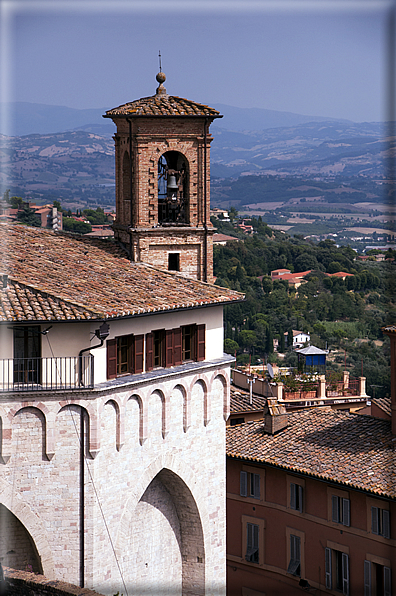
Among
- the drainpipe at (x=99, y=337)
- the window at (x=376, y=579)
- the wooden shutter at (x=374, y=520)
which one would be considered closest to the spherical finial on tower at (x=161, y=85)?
the drainpipe at (x=99, y=337)

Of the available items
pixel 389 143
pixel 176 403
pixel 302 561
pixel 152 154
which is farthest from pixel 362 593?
pixel 389 143

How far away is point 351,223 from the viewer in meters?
63.0

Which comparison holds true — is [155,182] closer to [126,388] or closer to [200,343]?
[200,343]

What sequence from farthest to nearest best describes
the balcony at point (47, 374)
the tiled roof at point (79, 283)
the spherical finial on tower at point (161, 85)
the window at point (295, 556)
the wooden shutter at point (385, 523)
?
the window at point (295, 556) → the spherical finial on tower at point (161, 85) → the wooden shutter at point (385, 523) → the tiled roof at point (79, 283) → the balcony at point (47, 374)

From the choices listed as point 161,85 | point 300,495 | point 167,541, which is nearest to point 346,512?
point 300,495

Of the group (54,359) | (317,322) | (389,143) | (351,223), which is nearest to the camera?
(389,143)

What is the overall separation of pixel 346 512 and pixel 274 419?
3.49 metres

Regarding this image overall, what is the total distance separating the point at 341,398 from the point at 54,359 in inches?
726

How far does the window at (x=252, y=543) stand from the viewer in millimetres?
23766

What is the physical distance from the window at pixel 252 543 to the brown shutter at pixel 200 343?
6605 mm

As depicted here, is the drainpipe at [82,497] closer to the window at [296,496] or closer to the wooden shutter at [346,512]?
the wooden shutter at [346,512]

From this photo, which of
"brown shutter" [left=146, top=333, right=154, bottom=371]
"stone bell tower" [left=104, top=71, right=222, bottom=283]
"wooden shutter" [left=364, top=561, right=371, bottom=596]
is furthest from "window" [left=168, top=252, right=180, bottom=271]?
"wooden shutter" [left=364, top=561, right=371, bottom=596]

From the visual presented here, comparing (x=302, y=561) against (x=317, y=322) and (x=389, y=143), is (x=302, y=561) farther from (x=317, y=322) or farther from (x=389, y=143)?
(x=317, y=322)

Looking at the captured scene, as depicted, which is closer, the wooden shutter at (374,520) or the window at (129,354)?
the window at (129,354)
